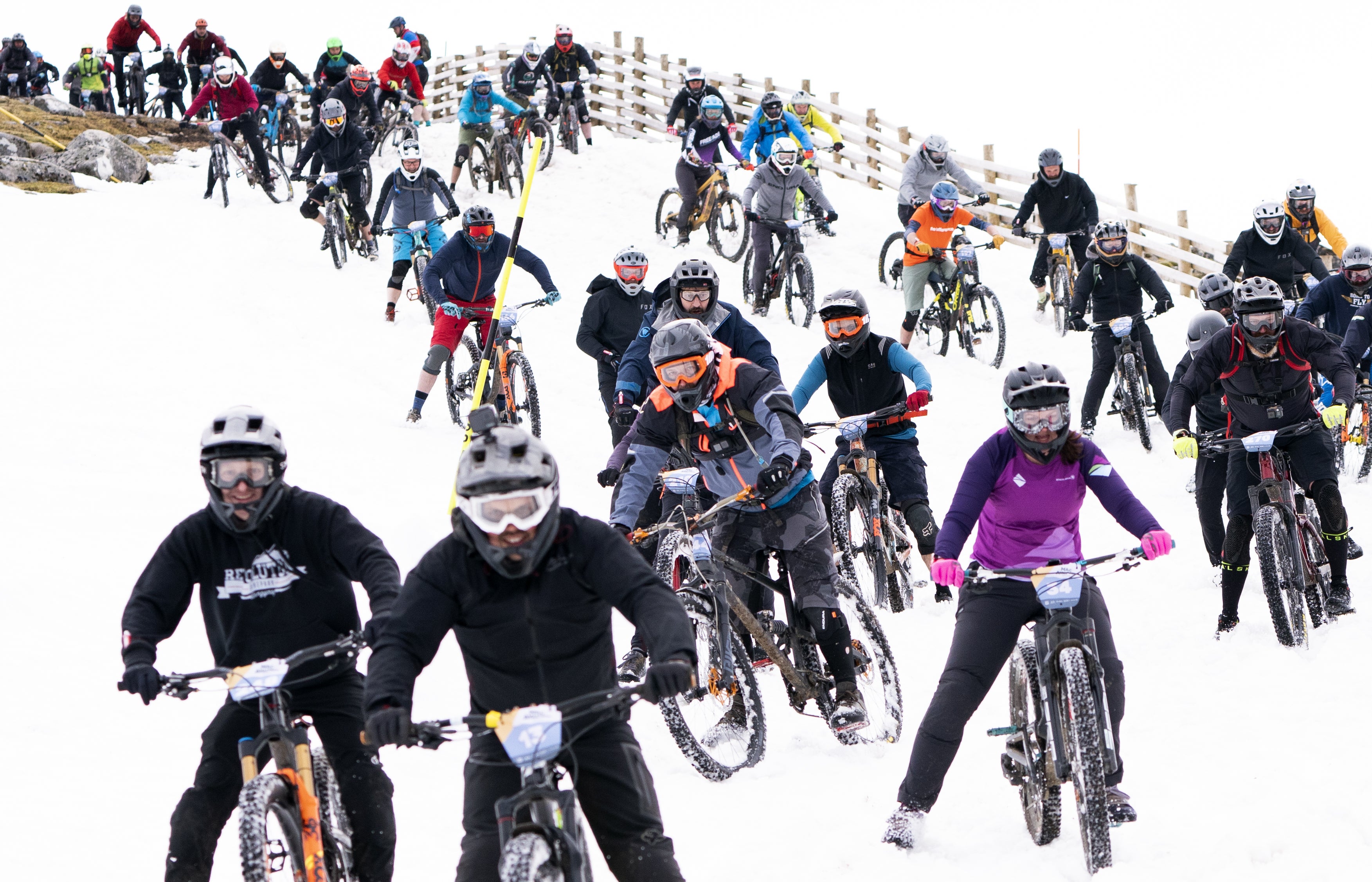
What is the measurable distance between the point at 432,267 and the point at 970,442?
5.47 m

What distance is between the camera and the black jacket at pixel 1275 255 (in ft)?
41.0

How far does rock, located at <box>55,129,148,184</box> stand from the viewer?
23.1m

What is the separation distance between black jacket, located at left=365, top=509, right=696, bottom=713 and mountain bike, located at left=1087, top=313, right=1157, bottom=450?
29.5 ft

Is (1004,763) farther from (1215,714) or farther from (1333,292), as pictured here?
(1333,292)

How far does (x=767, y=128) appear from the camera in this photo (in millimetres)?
18906

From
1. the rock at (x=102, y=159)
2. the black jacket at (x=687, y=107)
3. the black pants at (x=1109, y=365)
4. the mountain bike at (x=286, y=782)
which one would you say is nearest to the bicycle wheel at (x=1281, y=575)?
the black pants at (x=1109, y=365)

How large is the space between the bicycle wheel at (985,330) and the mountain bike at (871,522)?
6132 mm

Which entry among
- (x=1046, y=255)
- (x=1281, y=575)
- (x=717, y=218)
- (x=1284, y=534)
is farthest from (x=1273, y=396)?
(x=717, y=218)

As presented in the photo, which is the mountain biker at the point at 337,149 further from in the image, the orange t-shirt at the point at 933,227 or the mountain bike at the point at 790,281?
the orange t-shirt at the point at 933,227

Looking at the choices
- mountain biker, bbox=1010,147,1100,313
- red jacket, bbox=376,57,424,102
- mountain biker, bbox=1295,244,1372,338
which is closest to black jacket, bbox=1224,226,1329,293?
mountain biker, bbox=1295,244,1372,338

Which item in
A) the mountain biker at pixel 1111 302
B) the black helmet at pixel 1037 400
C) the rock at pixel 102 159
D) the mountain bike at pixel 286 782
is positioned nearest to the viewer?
the mountain bike at pixel 286 782

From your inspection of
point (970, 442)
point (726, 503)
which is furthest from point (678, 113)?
point (726, 503)

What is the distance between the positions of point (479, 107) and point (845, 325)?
48.2ft

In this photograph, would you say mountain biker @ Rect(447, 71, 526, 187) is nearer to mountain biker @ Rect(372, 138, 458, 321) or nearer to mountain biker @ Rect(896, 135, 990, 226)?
mountain biker @ Rect(372, 138, 458, 321)
